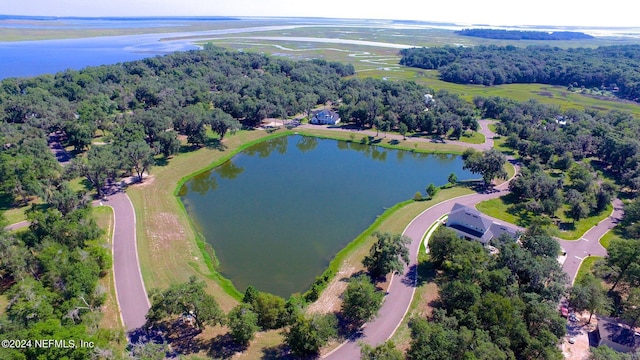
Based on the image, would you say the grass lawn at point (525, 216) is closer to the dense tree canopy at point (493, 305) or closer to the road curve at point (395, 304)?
the road curve at point (395, 304)

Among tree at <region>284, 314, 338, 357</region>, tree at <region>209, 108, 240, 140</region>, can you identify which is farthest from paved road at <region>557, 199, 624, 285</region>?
tree at <region>209, 108, 240, 140</region>

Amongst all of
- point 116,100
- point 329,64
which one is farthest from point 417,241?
point 329,64

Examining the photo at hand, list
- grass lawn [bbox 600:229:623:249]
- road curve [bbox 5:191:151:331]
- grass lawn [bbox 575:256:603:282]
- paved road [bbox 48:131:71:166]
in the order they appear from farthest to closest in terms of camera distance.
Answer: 1. paved road [bbox 48:131:71:166]
2. grass lawn [bbox 600:229:623:249]
3. grass lawn [bbox 575:256:603:282]
4. road curve [bbox 5:191:151:331]

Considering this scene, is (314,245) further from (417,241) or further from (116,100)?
(116,100)

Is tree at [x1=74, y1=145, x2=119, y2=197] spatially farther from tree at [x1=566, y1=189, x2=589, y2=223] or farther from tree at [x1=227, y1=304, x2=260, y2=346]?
tree at [x1=566, y1=189, x2=589, y2=223]

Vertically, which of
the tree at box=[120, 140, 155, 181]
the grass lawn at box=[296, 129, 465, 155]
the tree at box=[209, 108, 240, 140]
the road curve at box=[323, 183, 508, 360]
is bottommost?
the road curve at box=[323, 183, 508, 360]

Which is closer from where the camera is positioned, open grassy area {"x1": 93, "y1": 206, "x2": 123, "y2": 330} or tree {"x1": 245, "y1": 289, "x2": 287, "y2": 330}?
tree {"x1": 245, "y1": 289, "x2": 287, "y2": 330}

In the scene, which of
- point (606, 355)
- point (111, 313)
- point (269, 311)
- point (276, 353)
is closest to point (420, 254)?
point (606, 355)
